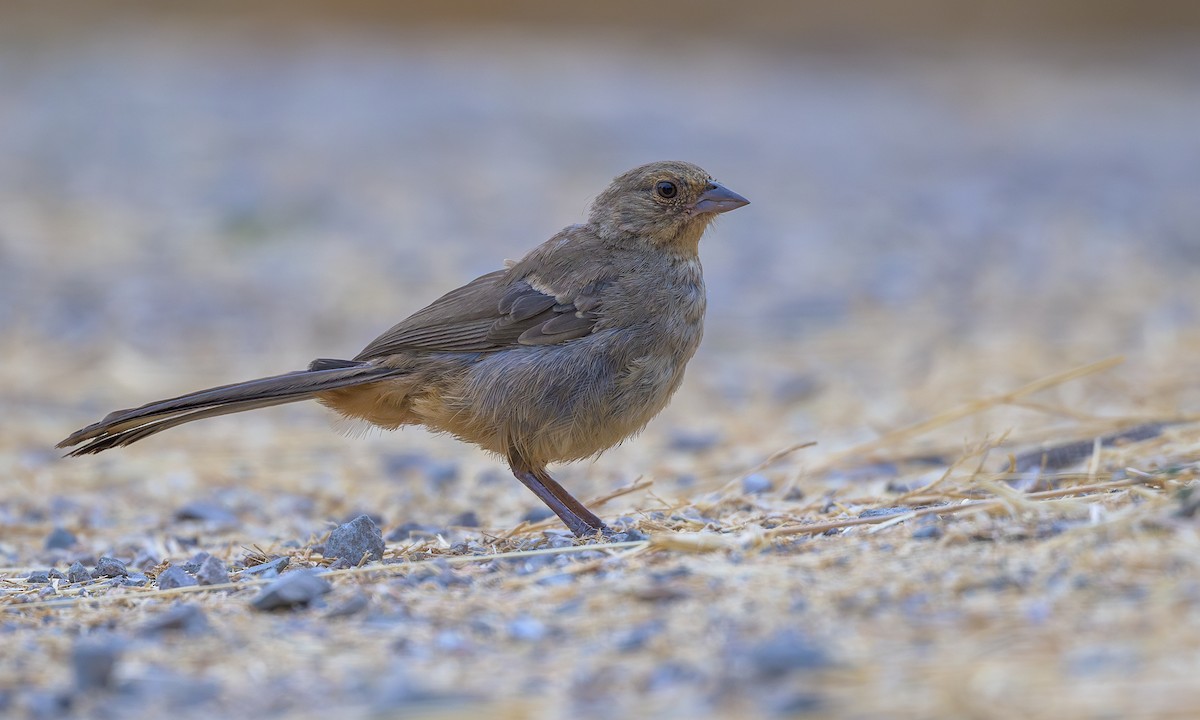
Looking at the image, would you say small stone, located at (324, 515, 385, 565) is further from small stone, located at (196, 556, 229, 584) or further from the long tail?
the long tail

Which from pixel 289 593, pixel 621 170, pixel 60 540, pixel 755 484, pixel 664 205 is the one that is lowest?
pixel 289 593

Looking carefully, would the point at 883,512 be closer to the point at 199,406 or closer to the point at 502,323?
the point at 502,323

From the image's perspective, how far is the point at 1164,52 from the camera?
71.0ft

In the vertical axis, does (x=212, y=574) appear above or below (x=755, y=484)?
below

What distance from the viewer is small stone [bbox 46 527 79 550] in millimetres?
4852

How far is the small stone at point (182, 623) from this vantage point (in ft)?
10.0

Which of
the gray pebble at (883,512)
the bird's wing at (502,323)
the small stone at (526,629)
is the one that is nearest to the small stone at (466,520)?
the bird's wing at (502,323)

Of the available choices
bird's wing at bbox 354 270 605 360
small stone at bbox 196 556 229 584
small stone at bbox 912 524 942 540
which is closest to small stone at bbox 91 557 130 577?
small stone at bbox 196 556 229 584

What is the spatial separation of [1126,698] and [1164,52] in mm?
21628

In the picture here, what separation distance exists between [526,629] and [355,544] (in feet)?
3.78

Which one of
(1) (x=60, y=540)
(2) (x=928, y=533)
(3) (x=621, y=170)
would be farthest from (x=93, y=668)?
(3) (x=621, y=170)

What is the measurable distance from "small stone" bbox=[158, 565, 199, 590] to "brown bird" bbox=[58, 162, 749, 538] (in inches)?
25.4

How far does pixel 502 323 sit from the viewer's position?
4629 mm

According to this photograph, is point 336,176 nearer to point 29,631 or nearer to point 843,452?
point 843,452
